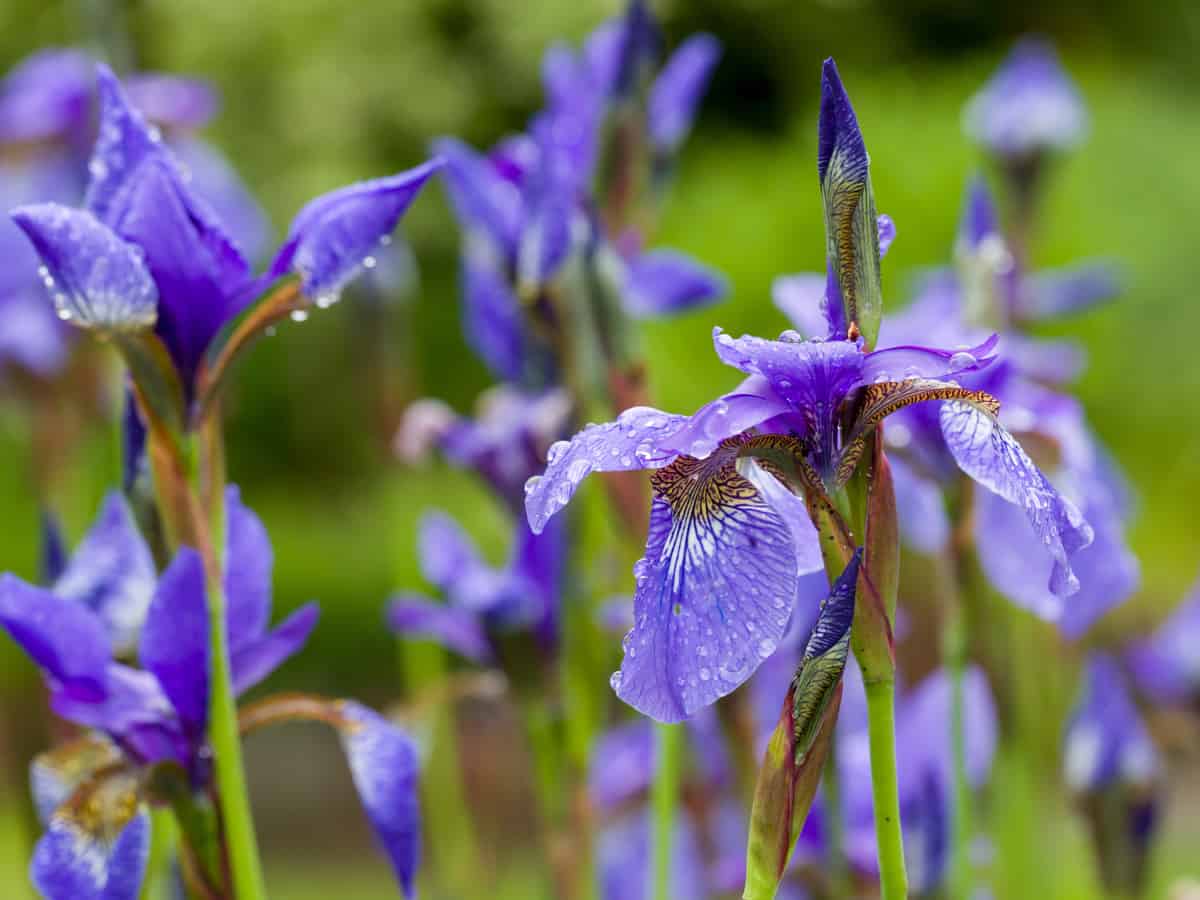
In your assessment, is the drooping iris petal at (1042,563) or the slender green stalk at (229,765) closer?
the slender green stalk at (229,765)

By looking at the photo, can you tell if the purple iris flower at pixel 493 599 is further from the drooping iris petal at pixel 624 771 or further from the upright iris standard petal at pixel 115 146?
the upright iris standard petal at pixel 115 146

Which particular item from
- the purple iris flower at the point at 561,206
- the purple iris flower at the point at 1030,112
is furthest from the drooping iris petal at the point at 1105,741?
the purple iris flower at the point at 1030,112

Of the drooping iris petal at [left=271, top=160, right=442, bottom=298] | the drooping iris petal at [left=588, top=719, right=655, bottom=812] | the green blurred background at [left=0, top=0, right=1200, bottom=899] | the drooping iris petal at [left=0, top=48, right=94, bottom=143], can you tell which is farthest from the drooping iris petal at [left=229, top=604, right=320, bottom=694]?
the green blurred background at [left=0, top=0, right=1200, bottom=899]

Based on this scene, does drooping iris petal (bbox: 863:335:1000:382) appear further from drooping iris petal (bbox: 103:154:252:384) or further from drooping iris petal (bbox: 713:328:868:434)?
drooping iris petal (bbox: 103:154:252:384)

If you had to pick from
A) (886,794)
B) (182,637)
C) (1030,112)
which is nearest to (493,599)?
(182,637)

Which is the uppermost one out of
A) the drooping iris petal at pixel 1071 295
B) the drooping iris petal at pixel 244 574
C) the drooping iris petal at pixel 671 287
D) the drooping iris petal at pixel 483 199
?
the drooping iris petal at pixel 1071 295
